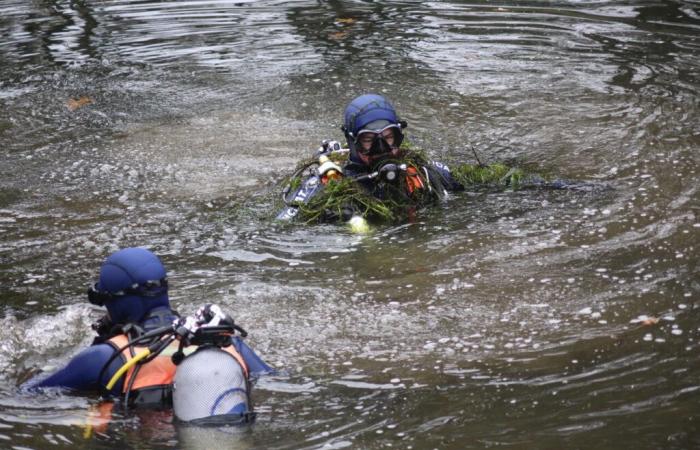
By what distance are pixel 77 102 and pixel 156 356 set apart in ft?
24.2

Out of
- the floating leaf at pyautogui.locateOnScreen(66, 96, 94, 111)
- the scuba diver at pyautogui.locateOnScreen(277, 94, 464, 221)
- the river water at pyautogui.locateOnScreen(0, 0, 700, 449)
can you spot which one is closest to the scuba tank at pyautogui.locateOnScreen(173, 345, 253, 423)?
the river water at pyautogui.locateOnScreen(0, 0, 700, 449)

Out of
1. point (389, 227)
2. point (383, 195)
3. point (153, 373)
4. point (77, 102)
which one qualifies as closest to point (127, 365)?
point (153, 373)

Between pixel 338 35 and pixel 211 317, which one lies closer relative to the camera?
pixel 211 317

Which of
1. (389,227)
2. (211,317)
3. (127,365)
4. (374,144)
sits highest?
(211,317)

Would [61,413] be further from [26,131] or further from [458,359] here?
[26,131]

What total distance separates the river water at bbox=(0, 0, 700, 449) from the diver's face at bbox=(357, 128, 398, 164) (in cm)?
58

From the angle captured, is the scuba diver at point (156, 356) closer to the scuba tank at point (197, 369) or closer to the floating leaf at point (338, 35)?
the scuba tank at point (197, 369)

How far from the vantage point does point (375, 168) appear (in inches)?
309

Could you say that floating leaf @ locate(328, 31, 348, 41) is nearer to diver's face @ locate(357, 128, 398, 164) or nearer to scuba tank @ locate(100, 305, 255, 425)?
diver's face @ locate(357, 128, 398, 164)

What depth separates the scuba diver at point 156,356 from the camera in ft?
15.0

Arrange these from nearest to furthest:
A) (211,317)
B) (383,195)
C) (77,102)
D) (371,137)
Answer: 1. (211,317)
2. (371,137)
3. (383,195)
4. (77,102)

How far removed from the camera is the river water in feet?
16.6

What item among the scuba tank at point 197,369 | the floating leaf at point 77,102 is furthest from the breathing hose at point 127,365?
the floating leaf at point 77,102

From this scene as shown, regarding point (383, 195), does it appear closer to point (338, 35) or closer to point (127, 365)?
point (127, 365)
